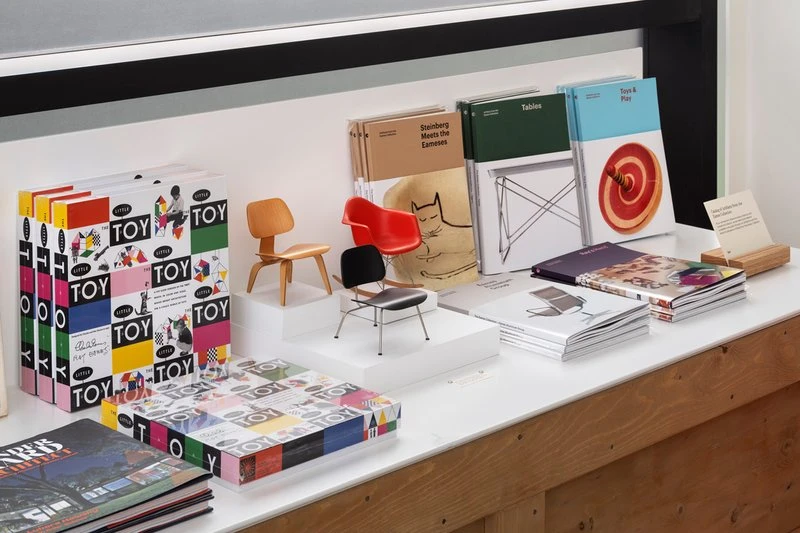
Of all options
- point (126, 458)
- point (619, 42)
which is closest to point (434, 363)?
point (126, 458)

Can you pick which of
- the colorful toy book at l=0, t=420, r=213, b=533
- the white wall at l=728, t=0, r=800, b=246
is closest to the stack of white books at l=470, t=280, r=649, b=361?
the colorful toy book at l=0, t=420, r=213, b=533

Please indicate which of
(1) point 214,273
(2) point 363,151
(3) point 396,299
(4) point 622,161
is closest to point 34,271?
(1) point 214,273

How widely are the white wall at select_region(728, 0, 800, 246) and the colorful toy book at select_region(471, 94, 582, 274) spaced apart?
766 millimetres

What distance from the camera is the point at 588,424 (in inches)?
73.0

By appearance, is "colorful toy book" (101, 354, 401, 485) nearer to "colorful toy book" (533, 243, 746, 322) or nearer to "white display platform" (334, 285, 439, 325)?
"white display platform" (334, 285, 439, 325)

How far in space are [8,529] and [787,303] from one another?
153 cm

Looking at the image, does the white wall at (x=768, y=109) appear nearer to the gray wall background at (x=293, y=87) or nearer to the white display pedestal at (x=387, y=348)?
the gray wall background at (x=293, y=87)

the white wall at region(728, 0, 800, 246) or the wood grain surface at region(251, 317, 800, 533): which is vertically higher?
the white wall at region(728, 0, 800, 246)

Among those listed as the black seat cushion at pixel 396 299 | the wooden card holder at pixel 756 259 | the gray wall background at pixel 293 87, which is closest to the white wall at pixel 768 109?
the gray wall background at pixel 293 87

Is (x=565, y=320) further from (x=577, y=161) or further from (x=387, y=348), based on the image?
(x=577, y=161)

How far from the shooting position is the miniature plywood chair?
6.61ft

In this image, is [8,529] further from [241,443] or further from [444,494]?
[444,494]

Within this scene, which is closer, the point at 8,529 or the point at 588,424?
the point at 8,529

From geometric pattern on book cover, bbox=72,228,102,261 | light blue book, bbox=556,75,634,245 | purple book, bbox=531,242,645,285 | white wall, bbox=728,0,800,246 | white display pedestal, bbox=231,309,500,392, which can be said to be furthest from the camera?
white wall, bbox=728,0,800,246
